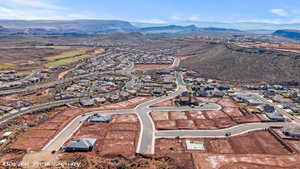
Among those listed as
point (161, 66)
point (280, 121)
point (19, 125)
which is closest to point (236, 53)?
point (161, 66)

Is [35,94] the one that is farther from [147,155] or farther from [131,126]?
[147,155]

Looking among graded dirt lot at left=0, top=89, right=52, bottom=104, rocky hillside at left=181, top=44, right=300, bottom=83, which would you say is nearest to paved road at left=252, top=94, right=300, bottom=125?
rocky hillside at left=181, top=44, right=300, bottom=83

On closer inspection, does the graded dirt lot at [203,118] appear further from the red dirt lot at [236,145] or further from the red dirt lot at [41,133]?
the red dirt lot at [41,133]

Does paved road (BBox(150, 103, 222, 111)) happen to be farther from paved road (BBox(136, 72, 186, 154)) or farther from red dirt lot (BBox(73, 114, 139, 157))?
red dirt lot (BBox(73, 114, 139, 157))

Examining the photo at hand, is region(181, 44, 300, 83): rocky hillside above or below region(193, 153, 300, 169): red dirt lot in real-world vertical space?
above

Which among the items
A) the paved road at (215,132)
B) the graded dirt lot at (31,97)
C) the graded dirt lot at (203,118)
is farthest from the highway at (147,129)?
the graded dirt lot at (31,97)
